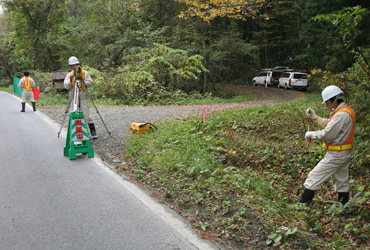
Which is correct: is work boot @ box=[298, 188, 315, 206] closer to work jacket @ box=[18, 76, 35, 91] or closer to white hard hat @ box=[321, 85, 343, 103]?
white hard hat @ box=[321, 85, 343, 103]

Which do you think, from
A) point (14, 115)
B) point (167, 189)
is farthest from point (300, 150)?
point (14, 115)

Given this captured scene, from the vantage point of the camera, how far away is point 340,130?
468 centimetres

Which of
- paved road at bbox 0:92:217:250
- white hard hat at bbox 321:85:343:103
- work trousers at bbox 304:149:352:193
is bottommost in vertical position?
paved road at bbox 0:92:217:250

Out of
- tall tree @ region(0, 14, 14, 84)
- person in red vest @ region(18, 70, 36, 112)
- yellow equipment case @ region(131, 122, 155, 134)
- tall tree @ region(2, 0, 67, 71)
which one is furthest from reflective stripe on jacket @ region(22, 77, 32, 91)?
tall tree @ region(0, 14, 14, 84)

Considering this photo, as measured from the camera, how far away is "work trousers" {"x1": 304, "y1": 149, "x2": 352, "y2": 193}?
4.72 m

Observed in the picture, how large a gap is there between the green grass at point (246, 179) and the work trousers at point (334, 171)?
0.28 metres

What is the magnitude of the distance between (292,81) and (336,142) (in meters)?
25.4

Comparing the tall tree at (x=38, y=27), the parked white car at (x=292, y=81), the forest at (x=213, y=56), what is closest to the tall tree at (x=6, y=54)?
the forest at (x=213, y=56)

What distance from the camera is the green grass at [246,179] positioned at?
4250mm

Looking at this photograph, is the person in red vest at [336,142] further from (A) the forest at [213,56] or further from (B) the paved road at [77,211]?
(B) the paved road at [77,211]

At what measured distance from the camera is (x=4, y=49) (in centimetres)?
5041

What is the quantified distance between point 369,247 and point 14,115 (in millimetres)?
14811

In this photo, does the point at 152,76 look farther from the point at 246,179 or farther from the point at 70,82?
the point at 246,179

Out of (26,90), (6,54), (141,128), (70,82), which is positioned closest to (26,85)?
(26,90)
